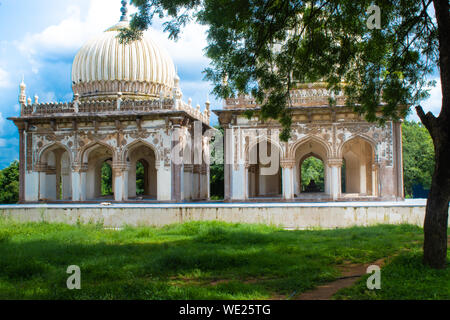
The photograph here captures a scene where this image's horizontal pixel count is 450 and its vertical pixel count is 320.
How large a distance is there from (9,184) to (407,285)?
2739 cm

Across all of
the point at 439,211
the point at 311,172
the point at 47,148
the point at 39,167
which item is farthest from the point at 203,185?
the point at 311,172

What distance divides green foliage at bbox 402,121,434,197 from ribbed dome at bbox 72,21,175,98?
65.3ft

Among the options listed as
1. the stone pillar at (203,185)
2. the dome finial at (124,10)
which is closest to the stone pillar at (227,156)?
the stone pillar at (203,185)

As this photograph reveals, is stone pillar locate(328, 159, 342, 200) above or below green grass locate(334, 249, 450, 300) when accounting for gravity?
above

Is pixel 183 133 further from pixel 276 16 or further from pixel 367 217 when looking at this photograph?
pixel 276 16

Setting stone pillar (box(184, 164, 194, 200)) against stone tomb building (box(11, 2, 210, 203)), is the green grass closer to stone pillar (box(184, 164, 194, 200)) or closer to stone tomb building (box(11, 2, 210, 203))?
stone tomb building (box(11, 2, 210, 203))

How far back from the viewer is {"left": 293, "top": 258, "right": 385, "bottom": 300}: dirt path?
503cm

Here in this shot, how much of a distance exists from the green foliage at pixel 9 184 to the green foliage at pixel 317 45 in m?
22.4

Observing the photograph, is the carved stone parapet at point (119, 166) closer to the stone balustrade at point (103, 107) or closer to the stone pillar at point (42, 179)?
the stone balustrade at point (103, 107)

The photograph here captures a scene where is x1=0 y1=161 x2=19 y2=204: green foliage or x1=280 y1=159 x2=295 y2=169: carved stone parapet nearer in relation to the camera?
x1=280 y1=159 x2=295 y2=169: carved stone parapet

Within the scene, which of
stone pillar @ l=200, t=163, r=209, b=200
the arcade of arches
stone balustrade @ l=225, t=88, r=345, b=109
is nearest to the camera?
the arcade of arches

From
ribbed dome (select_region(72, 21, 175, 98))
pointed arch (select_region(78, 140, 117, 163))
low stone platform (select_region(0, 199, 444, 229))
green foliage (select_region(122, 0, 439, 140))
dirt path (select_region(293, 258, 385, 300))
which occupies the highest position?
ribbed dome (select_region(72, 21, 175, 98))

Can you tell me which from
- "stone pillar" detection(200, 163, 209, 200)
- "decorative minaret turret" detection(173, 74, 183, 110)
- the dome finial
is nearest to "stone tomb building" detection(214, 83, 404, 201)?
"decorative minaret turret" detection(173, 74, 183, 110)

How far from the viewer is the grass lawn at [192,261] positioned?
5.22 meters
